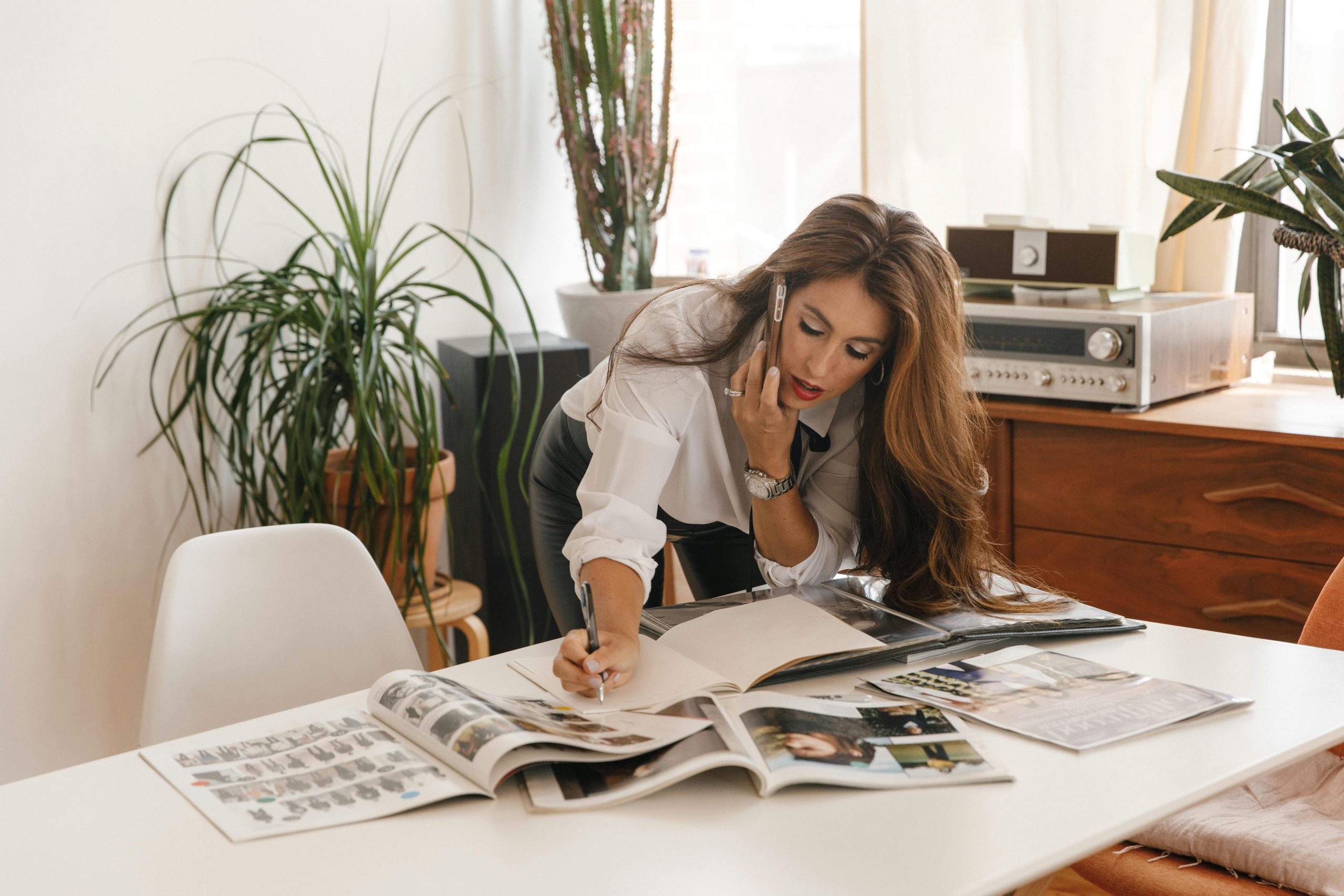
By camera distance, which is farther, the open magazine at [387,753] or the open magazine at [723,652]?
the open magazine at [723,652]

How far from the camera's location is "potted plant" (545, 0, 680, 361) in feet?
8.95

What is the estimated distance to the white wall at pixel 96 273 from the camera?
2223 mm

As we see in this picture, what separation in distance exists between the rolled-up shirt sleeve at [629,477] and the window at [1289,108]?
142 cm

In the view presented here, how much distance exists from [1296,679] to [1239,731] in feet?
0.59

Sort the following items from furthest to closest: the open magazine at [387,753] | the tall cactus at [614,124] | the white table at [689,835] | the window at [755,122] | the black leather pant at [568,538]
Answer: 1. the window at [755,122]
2. the tall cactus at [614,124]
3. the black leather pant at [568,538]
4. the open magazine at [387,753]
5. the white table at [689,835]

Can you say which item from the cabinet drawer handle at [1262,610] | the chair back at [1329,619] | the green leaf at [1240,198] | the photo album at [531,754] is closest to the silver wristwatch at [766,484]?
the photo album at [531,754]

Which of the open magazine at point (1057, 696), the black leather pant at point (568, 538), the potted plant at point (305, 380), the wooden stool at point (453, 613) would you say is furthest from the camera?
the wooden stool at point (453, 613)

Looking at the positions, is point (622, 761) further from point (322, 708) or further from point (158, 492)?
point (158, 492)

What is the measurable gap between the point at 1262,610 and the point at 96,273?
2286mm

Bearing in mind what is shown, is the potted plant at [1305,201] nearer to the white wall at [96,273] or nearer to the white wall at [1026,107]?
the white wall at [1026,107]

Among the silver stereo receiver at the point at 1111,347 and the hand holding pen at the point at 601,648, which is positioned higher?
the silver stereo receiver at the point at 1111,347

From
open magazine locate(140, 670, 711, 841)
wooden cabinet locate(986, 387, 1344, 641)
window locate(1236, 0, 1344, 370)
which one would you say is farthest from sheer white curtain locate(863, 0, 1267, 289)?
open magazine locate(140, 670, 711, 841)

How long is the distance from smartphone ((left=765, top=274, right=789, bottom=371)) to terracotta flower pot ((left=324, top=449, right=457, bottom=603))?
101cm

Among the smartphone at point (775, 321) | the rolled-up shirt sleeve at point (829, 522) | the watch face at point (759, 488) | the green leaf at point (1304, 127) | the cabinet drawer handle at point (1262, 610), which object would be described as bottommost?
the cabinet drawer handle at point (1262, 610)
